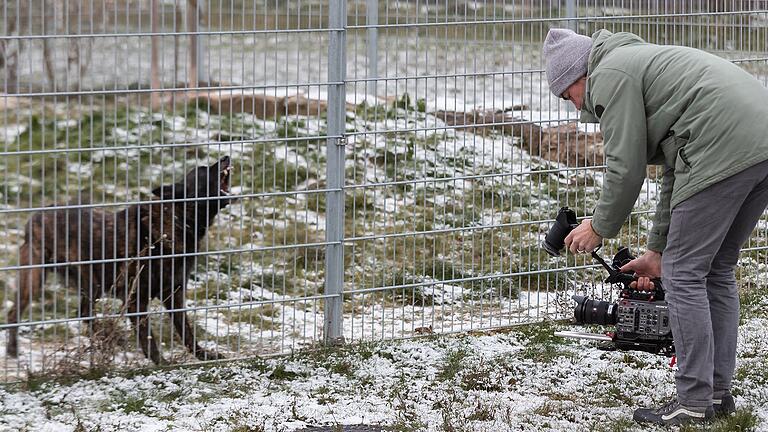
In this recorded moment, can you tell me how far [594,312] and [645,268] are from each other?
0.40 metres

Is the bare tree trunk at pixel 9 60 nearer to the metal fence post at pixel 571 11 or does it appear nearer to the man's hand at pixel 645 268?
the man's hand at pixel 645 268

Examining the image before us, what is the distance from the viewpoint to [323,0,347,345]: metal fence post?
5449mm

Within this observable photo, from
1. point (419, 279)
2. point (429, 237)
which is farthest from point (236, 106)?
point (419, 279)

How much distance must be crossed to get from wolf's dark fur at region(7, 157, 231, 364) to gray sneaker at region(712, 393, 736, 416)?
2499 millimetres

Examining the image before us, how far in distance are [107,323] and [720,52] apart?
4131 mm

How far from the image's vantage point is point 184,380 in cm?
512

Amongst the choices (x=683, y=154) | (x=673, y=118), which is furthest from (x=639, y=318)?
(x=673, y=118)

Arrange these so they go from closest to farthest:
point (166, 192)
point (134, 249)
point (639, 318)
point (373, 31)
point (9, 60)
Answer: point (639, 318) < point (9, 60) < point (134, 249) < point (166, 192) < point (373, 31)

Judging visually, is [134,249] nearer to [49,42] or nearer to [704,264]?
[49,42]

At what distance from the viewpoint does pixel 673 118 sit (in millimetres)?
4023

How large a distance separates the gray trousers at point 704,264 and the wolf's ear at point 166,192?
2628 millimetres

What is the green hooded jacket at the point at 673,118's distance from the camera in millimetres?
3930

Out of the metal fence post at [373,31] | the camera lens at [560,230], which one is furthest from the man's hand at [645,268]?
the metal fence post at [373,31]

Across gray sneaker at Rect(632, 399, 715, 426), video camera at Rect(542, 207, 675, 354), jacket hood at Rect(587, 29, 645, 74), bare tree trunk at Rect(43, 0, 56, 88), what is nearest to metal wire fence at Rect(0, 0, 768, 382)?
bare tree trunk at Rect(43, 0, 56, 88)
